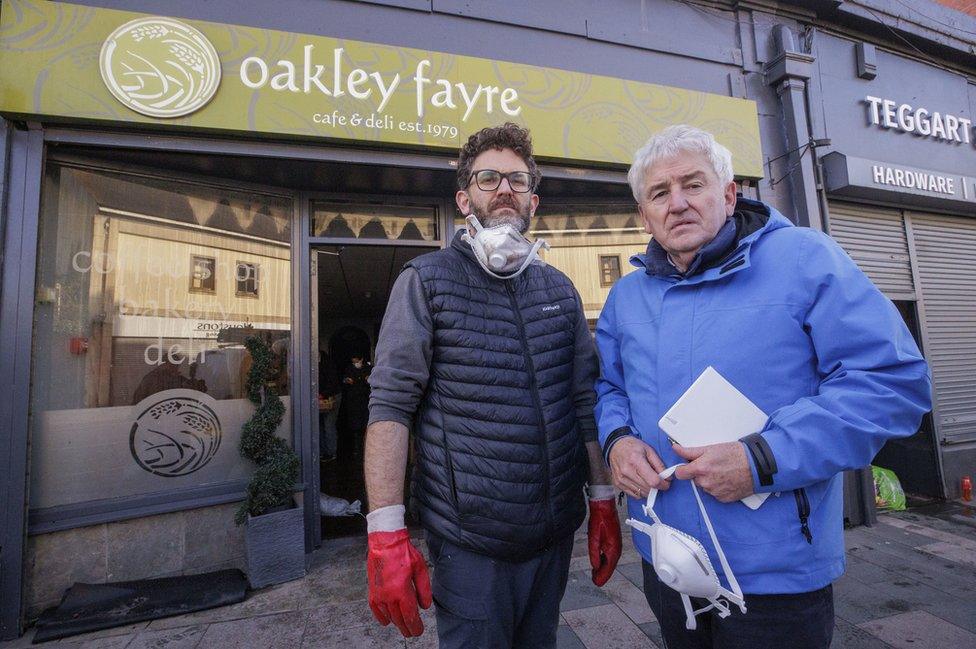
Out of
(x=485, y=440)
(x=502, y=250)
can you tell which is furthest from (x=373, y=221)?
(x=485, y=440)

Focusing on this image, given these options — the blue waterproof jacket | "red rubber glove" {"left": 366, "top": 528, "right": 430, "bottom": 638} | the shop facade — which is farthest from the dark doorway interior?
"red rubber glove" {"left": 366, "top": 528, "right": 430, "bottom": 638}

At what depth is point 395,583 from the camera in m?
1.48

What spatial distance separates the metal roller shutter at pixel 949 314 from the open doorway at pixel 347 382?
20.5 feet

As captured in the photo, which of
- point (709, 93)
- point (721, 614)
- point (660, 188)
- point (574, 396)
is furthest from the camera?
point (709, 93)

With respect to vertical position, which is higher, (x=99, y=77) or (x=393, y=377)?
(x=99, y=77)

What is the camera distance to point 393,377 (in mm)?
1558

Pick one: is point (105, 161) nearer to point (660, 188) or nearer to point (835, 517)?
point (660, 188)

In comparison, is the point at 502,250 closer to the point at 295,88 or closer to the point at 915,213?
the point at 295,88

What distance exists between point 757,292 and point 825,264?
0.19 m

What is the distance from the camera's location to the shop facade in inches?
124

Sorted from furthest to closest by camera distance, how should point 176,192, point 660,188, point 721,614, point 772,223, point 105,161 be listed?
point 176,192
point 105,161
point 660,188
point 772,223
point 721,614

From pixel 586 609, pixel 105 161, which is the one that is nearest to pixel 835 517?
pixel 586 609

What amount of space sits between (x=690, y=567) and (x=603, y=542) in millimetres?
583

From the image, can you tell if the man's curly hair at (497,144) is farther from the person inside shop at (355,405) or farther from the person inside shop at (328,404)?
the person inside shop at (355,405)
